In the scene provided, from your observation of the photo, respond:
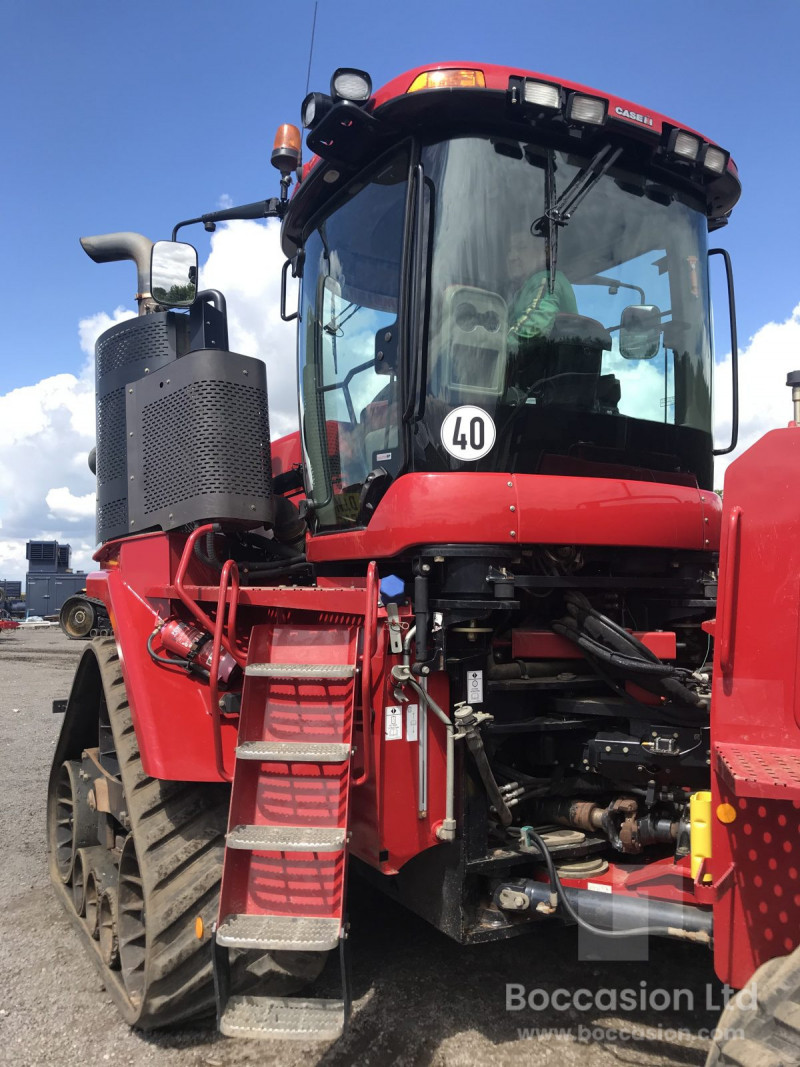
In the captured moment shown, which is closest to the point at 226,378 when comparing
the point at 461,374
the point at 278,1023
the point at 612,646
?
the point at 461,374

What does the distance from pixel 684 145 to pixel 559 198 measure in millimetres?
583

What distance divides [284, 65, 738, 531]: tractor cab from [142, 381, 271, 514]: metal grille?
29cm

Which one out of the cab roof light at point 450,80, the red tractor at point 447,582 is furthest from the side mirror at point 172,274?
the cab roof light at point 450,80

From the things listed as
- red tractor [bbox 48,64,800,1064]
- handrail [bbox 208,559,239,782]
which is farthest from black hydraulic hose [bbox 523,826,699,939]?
handrail [bbox 208,559,239,782]

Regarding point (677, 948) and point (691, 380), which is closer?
point (691, 380)

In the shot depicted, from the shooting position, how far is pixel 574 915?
8.48ft

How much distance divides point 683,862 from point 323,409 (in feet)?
7.17

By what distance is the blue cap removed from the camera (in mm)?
2736

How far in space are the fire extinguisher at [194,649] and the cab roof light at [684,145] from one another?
2.52 m

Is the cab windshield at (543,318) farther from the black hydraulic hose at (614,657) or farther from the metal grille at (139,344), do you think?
the metal grille at (139,344)

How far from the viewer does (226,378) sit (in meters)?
3.32

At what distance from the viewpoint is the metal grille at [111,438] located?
12.6ft

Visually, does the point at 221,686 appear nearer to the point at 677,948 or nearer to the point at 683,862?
the point at 683,862

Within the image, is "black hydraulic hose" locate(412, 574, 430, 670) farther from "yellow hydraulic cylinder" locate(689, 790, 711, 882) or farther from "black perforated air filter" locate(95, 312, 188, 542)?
"black perforated air filter" locate(95, 312, 188, 542)
